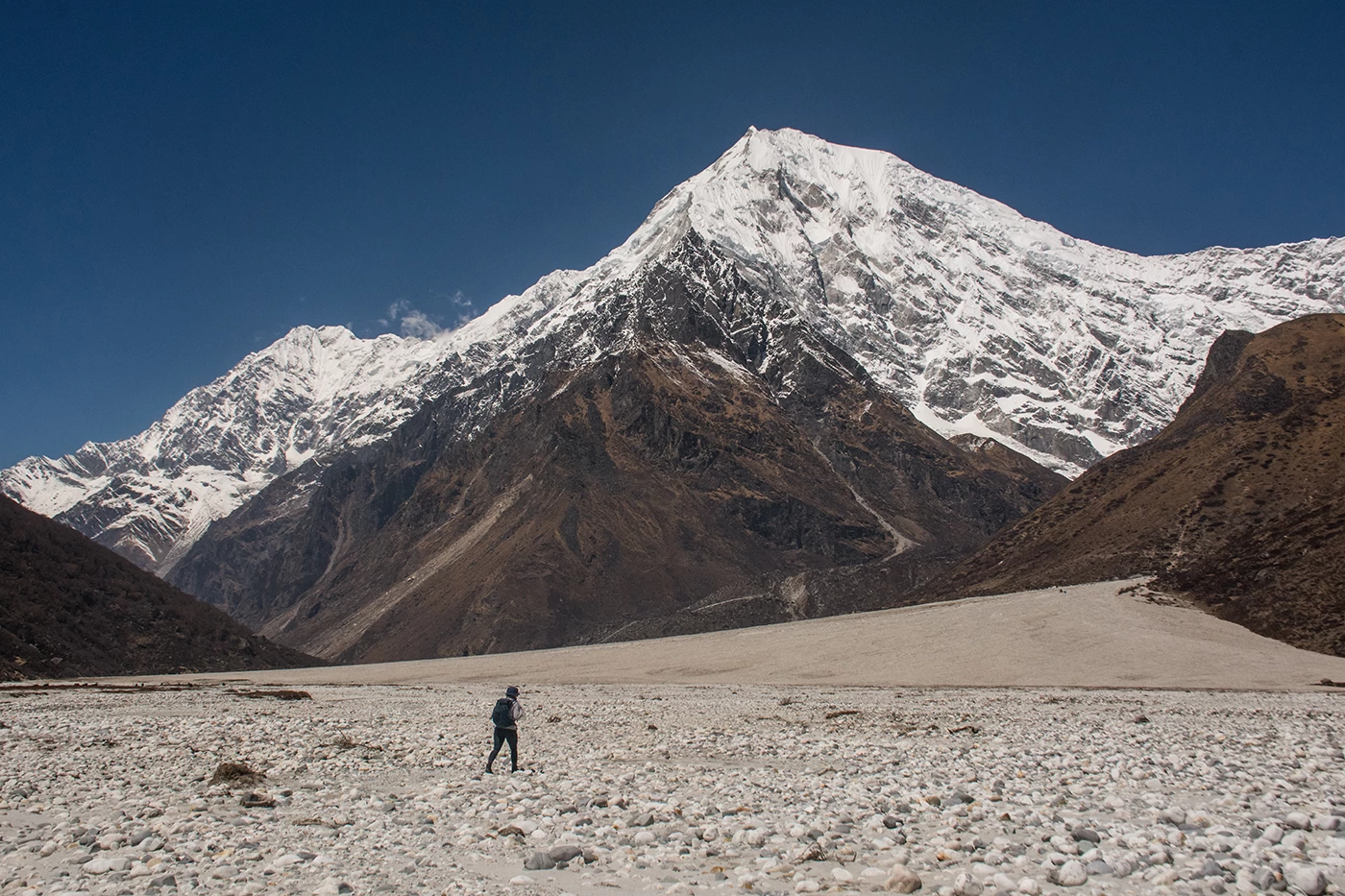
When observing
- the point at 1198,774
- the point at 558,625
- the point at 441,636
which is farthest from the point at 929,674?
the point at 441,636

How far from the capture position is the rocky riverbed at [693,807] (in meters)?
10.9

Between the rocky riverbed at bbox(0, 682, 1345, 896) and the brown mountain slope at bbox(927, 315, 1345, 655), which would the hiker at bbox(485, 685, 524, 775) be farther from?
the brown mountain slope at bbox(927, 315, 1345, 655)

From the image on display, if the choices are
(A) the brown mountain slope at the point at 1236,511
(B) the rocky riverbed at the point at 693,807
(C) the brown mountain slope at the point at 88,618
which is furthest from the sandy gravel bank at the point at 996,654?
(B) the rocky riverbed at the point at 693,807

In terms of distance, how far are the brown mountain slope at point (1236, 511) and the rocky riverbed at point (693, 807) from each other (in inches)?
1113

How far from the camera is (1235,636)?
5150 cm

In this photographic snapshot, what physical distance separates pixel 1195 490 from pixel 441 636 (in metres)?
139

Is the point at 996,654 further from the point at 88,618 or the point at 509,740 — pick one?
the point at 88,618

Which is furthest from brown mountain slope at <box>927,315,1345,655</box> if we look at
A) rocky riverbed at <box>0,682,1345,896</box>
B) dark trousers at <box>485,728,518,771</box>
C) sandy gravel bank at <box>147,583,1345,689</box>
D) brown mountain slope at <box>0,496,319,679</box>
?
brown mountain slope at <box>0,496,319,679</box>

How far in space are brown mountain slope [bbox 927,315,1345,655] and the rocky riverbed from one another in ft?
92.8

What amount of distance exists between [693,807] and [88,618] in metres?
81.9

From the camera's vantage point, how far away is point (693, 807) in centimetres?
1509

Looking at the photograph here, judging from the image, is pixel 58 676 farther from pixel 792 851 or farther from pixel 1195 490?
pixel 1195 490

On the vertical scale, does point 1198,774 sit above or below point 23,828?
below

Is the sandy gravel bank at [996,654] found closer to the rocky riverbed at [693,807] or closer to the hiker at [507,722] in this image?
the rocky riverbed at [693,807]
